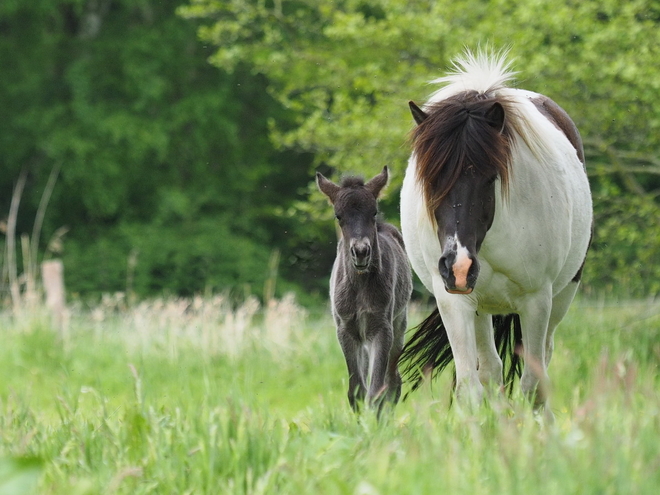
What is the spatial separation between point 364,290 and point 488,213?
57.1 inches

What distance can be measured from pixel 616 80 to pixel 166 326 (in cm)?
571

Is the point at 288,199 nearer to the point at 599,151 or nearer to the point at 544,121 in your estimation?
the point at 599,151

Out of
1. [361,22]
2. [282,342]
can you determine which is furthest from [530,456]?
[361,22]

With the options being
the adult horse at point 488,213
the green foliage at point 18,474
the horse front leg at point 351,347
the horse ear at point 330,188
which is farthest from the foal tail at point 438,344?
the green foliage at point 18,474

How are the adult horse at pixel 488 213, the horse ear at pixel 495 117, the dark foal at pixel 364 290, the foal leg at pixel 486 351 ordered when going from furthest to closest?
the dark foal at pixel 364 290, the foal leg at pixel 486 351, the horse ear at pixel 495 117, the adult horse at pixel 488 213

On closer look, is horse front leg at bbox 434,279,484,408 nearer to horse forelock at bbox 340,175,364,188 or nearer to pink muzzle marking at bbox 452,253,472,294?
pink muzzle marking at bbox 452,253,472,294

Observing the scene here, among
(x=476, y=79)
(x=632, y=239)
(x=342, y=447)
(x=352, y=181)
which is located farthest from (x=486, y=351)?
(x=632, y=239)

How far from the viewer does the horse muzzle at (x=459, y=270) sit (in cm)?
435

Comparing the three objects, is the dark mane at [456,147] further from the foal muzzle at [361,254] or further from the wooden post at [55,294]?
the wooden post at [55,294]

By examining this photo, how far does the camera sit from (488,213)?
4590mm

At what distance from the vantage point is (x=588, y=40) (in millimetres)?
10305

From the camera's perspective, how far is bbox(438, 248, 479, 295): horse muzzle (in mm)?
4352

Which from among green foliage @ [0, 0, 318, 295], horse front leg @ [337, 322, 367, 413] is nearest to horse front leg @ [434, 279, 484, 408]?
horse front leg @ [337, 322, 367, 413]

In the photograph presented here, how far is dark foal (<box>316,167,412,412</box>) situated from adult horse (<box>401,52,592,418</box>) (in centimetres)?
31
